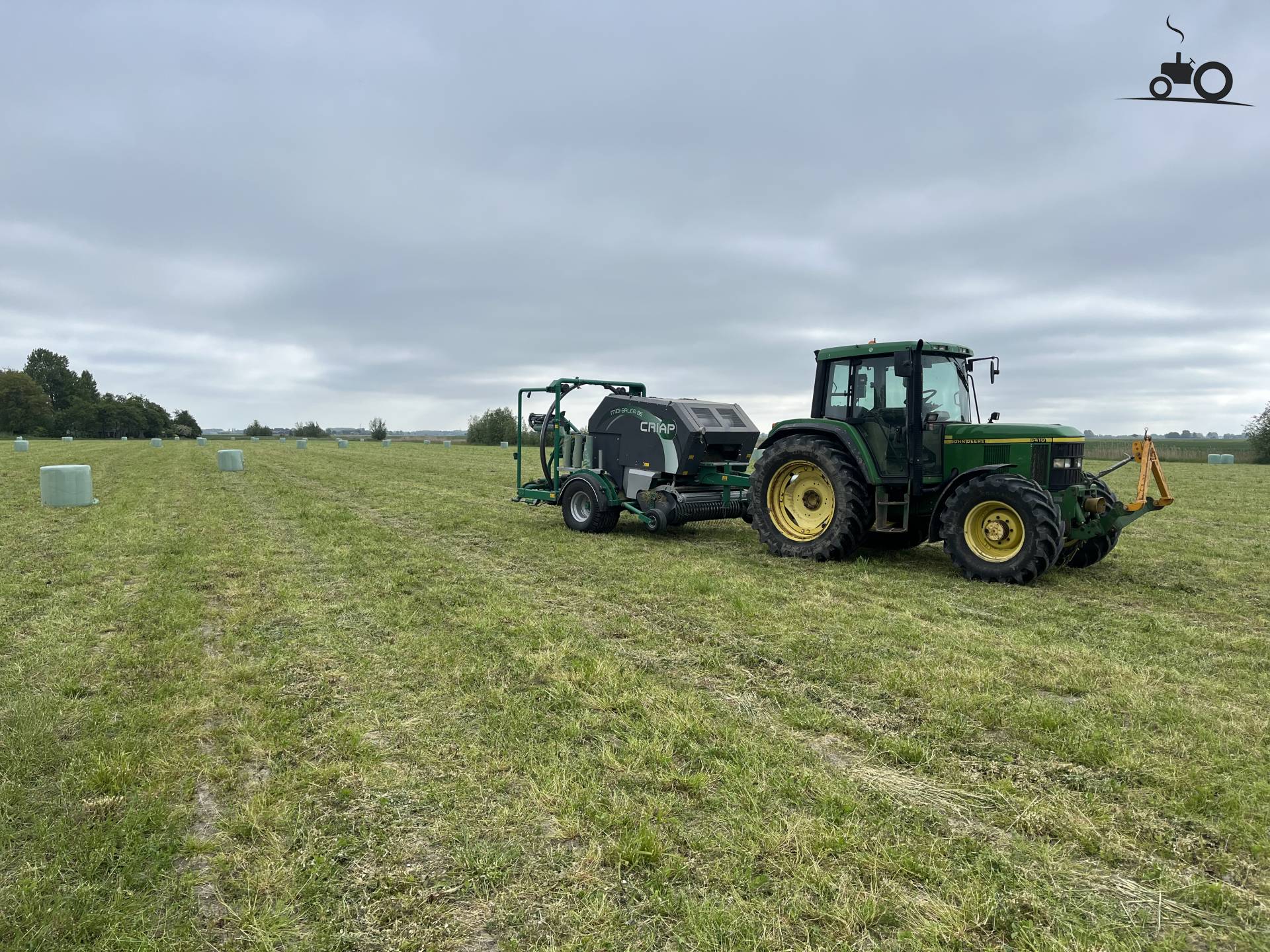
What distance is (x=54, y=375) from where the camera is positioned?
97250 millimetres

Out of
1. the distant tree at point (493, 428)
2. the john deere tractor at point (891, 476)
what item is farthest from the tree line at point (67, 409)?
the john deere tractor at point (891, 476)

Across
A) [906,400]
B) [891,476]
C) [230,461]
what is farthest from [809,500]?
[230,461]

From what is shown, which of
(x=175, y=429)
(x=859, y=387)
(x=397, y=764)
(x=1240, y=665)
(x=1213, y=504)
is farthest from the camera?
(x=175, y=429)

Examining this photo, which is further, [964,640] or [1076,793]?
[964,640]

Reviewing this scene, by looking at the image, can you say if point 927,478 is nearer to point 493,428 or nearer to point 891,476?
point 891,476

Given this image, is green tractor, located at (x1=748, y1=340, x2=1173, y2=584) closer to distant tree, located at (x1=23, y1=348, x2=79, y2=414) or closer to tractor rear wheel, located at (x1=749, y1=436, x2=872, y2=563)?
tractor rear wheel, located at (x1=749, y1=436, x2=872, y2=563)

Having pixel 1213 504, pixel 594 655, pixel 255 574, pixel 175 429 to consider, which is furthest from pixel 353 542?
pixel 175 429

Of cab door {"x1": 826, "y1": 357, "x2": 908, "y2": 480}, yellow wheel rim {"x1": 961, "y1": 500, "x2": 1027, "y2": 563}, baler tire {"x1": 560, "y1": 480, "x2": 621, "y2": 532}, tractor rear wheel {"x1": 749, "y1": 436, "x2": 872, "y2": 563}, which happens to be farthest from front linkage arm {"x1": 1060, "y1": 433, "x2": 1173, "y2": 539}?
baler tire {"x1": 560, "y1": 480, "x2": 621, "y2": 532}

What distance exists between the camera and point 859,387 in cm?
891

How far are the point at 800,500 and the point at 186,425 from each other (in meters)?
113

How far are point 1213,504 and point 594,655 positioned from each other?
15.8 meters

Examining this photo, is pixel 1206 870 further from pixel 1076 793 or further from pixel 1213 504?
pixel 1213 504

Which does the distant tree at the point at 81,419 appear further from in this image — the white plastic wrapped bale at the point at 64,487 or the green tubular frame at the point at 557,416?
the green tubular frame at the point at 557,416

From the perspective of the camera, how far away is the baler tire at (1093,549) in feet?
27.1
